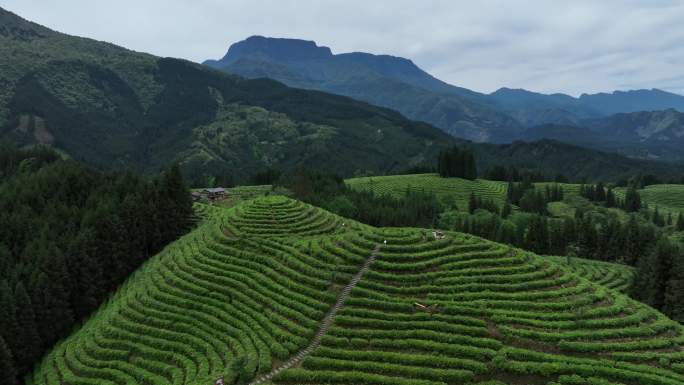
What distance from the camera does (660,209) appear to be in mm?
165875

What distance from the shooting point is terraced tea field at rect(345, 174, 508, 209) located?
161000mm

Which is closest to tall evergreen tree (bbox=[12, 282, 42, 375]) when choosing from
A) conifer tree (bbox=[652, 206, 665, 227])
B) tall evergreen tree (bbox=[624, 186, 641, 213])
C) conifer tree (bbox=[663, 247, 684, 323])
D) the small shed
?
the small shed

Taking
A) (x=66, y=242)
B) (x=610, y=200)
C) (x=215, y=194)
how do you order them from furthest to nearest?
(x=610, y=200) → (x=215, y=194) → (x=66, y=242)

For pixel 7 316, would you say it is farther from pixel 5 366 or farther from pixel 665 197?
pixel 665 197

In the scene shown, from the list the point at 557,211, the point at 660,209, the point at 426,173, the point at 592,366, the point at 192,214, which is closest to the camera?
the point at 592,366

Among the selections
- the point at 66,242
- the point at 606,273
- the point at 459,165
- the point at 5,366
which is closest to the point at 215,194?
the point at 66,242

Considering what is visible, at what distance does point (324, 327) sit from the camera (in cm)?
4034

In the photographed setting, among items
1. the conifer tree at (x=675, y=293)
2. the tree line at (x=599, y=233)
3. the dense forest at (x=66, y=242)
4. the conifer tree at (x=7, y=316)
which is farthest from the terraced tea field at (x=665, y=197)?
the conifer tree at (x=7, y=316)

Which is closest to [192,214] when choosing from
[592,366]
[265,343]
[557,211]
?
[265,343]

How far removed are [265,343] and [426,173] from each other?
16773cm

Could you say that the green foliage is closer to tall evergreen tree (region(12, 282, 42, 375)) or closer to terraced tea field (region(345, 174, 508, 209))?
terraced tea field (region(345, 174, 508, 209))

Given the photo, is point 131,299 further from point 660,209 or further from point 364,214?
point 660,209

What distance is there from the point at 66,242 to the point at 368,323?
52843 millimetres

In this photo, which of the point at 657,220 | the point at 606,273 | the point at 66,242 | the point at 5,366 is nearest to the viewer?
the point at 5,366
